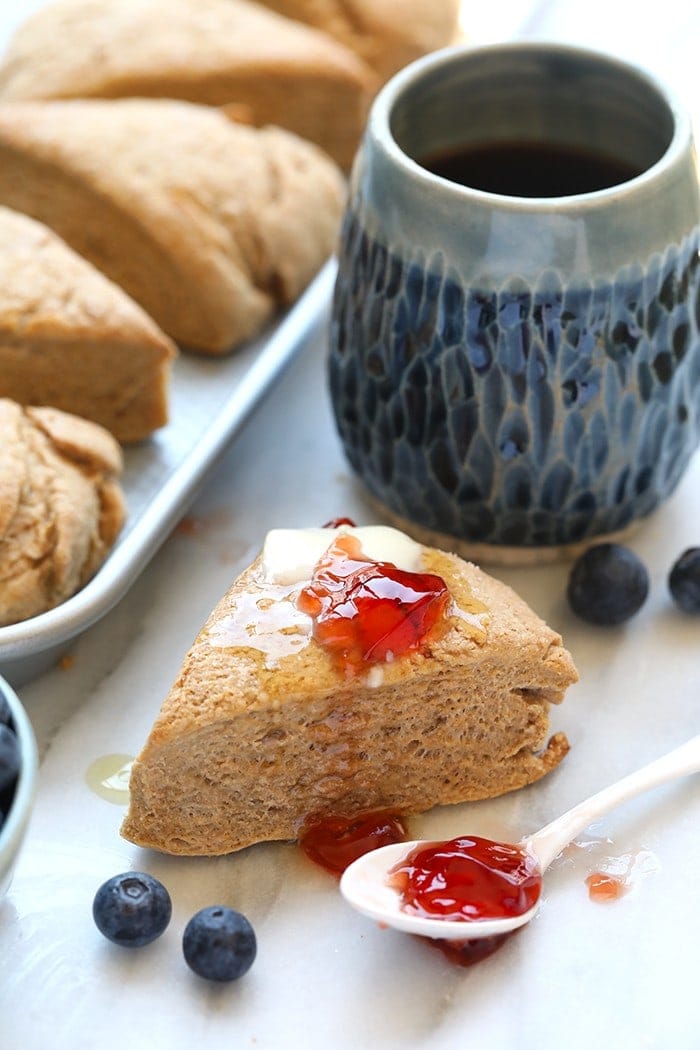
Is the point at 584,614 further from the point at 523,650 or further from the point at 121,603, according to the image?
the point at 121,603

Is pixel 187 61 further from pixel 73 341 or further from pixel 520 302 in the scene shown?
pixel 520 302

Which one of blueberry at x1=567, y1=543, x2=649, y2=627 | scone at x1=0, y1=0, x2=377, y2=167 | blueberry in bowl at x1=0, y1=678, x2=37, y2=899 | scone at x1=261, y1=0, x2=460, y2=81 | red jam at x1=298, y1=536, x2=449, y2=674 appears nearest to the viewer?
blueberry in bowl at x1=0, y1=678, x2=37, y2=899

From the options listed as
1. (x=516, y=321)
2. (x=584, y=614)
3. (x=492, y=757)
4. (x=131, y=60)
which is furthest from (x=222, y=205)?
(x=492, y=757)

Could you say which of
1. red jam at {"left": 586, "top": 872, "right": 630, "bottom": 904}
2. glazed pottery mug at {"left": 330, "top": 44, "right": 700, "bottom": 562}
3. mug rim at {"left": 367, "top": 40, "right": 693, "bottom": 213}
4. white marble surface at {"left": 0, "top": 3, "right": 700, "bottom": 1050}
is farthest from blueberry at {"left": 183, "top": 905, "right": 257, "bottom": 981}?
mug rim at {"left": 367, "top": 40, "right": 693, "bottom": 213}

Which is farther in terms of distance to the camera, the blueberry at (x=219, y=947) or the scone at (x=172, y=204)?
the scone at (x=172, y=204)

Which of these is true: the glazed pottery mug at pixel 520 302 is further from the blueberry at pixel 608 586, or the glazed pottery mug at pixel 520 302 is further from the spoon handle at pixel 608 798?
the spoon handle at pixel 608 798

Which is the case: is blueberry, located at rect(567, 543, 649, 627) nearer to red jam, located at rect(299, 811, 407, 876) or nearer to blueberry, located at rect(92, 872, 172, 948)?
red jam, located at rect(299, 811, 407, 876)

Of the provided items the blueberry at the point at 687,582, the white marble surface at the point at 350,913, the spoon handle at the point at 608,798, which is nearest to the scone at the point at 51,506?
the white marble surface at the point at 350,913
